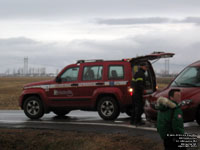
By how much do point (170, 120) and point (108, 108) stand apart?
7.27 metres

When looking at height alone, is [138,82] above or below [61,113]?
above

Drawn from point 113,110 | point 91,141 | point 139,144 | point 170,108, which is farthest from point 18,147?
point 170,108

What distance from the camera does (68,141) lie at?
9.37 meters

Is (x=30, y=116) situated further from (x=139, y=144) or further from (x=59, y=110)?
(x=139, y=144)

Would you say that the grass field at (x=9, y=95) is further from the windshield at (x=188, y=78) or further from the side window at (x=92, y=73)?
the windshield at (x=188, y=78)

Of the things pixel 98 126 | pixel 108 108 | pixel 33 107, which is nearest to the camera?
pixel 98 126

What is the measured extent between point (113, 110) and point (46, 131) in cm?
264

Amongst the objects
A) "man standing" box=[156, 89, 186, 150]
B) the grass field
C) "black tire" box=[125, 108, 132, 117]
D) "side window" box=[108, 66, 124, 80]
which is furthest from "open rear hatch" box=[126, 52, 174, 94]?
the grass field

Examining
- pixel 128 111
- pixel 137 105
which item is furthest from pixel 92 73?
pixel 137 105

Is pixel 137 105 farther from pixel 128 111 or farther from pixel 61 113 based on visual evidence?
pixel 61 113

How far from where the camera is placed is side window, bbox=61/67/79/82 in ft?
43.7

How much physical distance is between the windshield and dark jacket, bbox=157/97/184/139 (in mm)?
5066

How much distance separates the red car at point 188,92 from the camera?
9852 mm

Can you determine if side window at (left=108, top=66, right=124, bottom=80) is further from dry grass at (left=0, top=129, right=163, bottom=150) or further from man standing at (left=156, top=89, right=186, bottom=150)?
man standing at (left=156, top=89, right=186, bottom=150)
